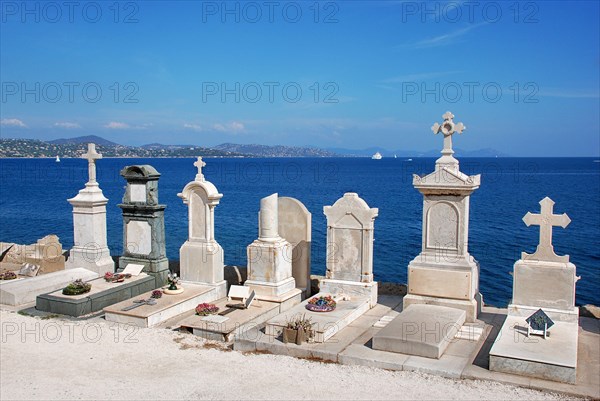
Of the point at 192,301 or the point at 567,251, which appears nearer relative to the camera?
the point at 192,301

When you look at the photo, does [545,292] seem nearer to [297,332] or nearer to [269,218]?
[297,332]

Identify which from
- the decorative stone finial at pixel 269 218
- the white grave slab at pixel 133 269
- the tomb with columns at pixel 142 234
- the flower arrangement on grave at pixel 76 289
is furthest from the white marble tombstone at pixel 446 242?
the flower arrangement on grave at pixel 76 289

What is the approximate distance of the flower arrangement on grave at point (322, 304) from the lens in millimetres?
10719

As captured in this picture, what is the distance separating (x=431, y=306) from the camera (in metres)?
10.9

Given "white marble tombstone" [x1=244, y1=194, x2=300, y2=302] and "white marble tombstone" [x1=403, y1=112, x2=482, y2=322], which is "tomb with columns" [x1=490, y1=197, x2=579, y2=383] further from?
"white marble tombstone" [x1=244, y1=194, x2=300, y2=302]

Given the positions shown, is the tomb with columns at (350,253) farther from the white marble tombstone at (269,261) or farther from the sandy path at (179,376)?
the sandy path at (179,376)

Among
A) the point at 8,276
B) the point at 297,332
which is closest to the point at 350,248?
the point at 297,332

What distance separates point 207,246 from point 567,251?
73.9 ft

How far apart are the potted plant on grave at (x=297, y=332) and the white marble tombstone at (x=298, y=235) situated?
12.1ft

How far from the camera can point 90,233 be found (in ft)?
48.0

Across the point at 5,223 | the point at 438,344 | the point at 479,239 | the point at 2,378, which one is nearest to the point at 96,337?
the point at 2,378

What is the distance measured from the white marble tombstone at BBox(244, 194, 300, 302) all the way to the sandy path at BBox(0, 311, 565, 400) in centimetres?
263

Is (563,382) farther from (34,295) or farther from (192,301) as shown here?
(34,295)

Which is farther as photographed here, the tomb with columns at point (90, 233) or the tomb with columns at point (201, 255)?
the tomb with columns at point (90, 233)
